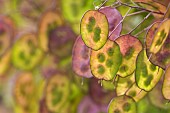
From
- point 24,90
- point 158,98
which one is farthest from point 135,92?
point 24,90

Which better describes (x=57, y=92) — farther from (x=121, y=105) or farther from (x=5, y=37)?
(x=121, y=105)

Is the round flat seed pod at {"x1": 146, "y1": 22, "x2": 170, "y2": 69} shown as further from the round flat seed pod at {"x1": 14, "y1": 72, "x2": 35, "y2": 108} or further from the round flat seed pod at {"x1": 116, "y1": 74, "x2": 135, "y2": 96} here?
the round flat seed pod at {"x1": 14, "y1": 72, "x2": 35, "y2": 108}

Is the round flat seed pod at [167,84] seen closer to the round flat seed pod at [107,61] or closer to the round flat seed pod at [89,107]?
the round flat seed pod at [107,61]

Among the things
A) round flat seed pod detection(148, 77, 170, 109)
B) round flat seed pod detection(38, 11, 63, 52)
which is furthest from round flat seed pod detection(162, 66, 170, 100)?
round flat seed pod detection(38, 11, 63, 52)

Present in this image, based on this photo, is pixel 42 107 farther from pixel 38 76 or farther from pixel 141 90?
pixel 141 90

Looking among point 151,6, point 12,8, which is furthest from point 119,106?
point 12,8

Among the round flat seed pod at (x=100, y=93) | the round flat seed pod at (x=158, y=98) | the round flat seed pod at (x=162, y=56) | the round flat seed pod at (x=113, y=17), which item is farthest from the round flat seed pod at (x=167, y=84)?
the round flat seed pod at (x=100, y=93)

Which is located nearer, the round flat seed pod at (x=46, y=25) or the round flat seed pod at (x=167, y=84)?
the round flat seed pod at (x=167, y=84)
